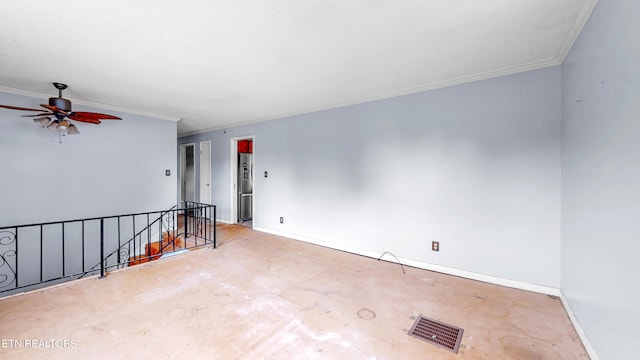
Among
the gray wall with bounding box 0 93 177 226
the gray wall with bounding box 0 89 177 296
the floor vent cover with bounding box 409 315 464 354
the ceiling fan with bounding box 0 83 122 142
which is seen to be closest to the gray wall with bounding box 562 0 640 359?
the floor vent cover with bounding box 409 315 464 354

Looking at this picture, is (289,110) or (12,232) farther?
(289,110)

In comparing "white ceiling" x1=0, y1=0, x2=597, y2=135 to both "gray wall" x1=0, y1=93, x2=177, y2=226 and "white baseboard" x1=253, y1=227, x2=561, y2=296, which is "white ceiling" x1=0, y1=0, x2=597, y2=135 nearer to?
"gray wall" x1=0, y1=93, x2=177, y2=226

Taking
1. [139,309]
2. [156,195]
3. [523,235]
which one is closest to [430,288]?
[523,235]

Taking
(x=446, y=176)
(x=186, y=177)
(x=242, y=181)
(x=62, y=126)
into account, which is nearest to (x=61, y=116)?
(x=62, y=126)

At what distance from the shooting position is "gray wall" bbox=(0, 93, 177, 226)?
353cm

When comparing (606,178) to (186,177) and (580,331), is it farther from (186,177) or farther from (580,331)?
(186,177)

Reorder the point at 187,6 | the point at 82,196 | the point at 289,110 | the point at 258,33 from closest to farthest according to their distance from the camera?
the point at 187,6
the point at 258,33
the point at 82,196
the point at 289,110

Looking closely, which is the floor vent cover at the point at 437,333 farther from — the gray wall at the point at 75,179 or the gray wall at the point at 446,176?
the gray wall at the point at 75,179

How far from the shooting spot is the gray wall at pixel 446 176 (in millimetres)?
2660

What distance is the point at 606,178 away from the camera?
5.31 ft

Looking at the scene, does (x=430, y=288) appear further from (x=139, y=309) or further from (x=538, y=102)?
(x=139, y=309)

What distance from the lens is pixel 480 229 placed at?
297cm

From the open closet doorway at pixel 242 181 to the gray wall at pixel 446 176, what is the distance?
1957 mm

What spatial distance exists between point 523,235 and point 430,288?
3.88 ft
